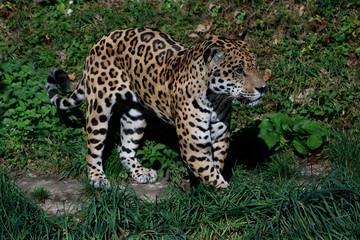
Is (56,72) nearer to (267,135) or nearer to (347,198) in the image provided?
(267,135)

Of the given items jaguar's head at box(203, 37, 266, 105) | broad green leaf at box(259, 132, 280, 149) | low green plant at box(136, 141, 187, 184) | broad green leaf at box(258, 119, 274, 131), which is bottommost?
low green plant at box(136, 141, 187, 184)

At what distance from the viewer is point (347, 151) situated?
586cm

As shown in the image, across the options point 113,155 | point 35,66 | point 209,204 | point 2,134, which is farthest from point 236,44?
point 35,66

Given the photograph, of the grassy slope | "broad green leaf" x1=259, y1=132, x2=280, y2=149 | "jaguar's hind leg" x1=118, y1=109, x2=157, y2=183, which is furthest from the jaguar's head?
"jaguar's hind leg" x1=118, y1=109, x2=157, y2=183

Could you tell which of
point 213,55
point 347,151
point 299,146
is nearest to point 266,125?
point 299,146

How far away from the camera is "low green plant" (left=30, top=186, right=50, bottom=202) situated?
583 cm

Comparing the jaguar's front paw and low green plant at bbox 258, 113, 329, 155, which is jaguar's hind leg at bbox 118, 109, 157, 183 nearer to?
the jaguar's front paw

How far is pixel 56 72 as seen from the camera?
6.36m

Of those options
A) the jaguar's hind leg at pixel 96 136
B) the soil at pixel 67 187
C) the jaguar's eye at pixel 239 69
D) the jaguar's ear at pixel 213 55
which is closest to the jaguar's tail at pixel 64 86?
the jaguar's hind leg at pixel 96 136

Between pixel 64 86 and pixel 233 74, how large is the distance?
2563 mm

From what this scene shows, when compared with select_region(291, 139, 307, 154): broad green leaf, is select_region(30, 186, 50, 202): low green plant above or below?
below

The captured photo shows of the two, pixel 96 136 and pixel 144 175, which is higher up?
pixel 96 136

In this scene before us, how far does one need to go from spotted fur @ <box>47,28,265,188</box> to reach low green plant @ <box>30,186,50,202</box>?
60 centimetres

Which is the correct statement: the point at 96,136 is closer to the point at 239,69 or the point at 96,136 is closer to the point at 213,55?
the point at 213,55
